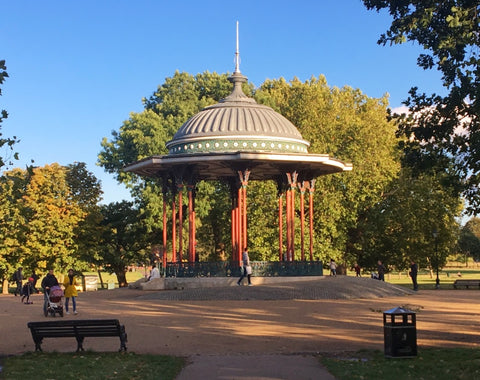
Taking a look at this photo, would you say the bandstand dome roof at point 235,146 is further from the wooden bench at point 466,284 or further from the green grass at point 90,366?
the green grass at point 90,366

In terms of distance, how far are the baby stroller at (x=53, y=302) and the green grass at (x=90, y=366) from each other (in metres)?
9.12

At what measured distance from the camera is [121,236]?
184 feet

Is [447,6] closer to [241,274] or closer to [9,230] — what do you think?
[241,274]

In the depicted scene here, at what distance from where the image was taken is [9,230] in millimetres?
50125

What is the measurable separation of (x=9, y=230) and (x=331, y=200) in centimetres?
2308

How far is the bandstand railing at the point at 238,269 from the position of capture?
3491 cm

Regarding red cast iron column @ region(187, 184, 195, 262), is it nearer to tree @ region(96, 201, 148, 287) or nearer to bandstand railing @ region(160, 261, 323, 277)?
bandstand railing @ region(160, 261, 323, 277)

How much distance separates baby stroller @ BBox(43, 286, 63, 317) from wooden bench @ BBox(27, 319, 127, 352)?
8587 mm

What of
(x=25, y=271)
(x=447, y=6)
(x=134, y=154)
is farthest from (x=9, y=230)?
(x=447, y=6)

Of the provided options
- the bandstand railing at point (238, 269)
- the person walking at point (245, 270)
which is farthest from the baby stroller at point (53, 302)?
the bandstand railing at point (238, 269)

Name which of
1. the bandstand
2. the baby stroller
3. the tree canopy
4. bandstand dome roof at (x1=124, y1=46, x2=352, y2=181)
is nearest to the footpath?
the baby stroller

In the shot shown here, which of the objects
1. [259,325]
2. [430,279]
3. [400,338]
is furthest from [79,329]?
[430,279]

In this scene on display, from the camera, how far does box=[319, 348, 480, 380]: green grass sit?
39.1 ft

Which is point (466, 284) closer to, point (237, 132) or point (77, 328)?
point (237, 132)
